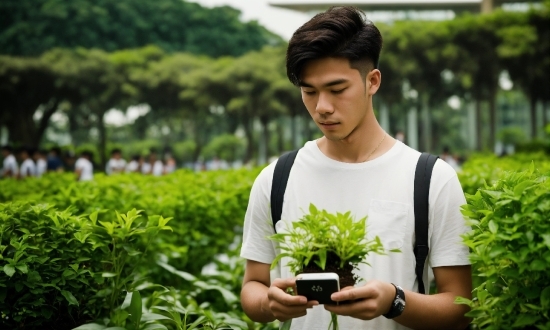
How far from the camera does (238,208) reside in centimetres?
631

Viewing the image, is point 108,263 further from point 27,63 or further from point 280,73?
point 280,73

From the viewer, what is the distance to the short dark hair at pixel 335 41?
2195 millimetres

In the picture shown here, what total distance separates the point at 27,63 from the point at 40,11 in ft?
15.9

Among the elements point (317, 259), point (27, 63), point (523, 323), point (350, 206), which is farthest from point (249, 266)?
point (27, 63)

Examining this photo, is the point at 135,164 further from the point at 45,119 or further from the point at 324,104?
the point at 324,104

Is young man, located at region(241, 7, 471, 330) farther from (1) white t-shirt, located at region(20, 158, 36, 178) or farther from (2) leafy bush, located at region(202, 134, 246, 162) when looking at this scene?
(2) leafy bush, located at region(202, 134, 246, 162)

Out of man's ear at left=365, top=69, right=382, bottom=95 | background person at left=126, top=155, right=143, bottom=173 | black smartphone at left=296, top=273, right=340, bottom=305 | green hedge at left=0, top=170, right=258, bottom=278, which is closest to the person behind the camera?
black smartphone at left=296, top=273, right=340, bottom=305

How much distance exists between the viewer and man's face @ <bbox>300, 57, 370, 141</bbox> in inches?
86.6

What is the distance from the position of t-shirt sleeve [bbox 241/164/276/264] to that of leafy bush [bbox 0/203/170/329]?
15.9 inches

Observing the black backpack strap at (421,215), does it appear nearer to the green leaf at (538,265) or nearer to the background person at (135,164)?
the green leaf at (538,265)

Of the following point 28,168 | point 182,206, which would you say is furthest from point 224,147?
point 182,206

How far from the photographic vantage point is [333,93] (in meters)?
2.21

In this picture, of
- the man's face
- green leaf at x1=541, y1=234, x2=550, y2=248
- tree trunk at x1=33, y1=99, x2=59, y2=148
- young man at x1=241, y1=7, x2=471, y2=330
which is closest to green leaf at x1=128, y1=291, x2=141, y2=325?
young man at x1=241, y1=7, x2=471, y2=330

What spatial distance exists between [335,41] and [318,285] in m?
0.78
